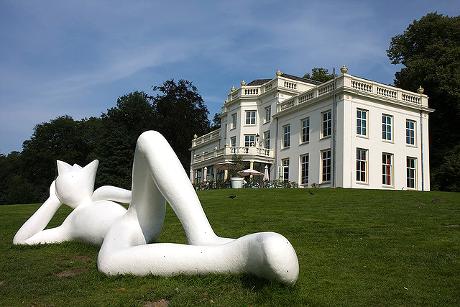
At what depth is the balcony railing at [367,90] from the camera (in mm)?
32469

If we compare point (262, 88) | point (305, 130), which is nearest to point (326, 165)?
point (305, 130)

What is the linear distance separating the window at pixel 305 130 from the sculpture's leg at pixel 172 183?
3214 cm

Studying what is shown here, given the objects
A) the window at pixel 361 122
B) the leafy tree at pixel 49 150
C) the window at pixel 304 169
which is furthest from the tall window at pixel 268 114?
the leafy tree at pixel 49 150

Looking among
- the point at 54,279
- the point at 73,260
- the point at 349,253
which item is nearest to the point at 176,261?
the point at 54,279

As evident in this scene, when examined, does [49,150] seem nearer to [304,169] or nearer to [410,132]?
[304,169]

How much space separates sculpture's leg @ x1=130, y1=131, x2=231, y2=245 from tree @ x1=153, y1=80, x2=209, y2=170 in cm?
4889

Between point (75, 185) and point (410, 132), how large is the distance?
3210 centimetres

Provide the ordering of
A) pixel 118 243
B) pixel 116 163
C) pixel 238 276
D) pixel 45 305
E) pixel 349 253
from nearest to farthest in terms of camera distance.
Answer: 1. pixel 238 276
2. pixel 45 305
3. pixel 118 243
4. pixel 349 253
5. pixel 116 163

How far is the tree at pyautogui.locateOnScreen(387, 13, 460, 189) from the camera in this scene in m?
38.2

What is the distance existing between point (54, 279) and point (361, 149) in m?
29.4

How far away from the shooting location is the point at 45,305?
4.07 meters

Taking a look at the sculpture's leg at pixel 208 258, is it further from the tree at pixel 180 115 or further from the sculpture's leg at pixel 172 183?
the tree at pixel 180 115

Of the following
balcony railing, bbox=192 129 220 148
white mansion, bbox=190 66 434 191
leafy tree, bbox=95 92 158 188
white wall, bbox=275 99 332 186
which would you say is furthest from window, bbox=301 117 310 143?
leafy tree, bbox=95 92 158 188

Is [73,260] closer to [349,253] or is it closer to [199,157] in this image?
[349,253]
